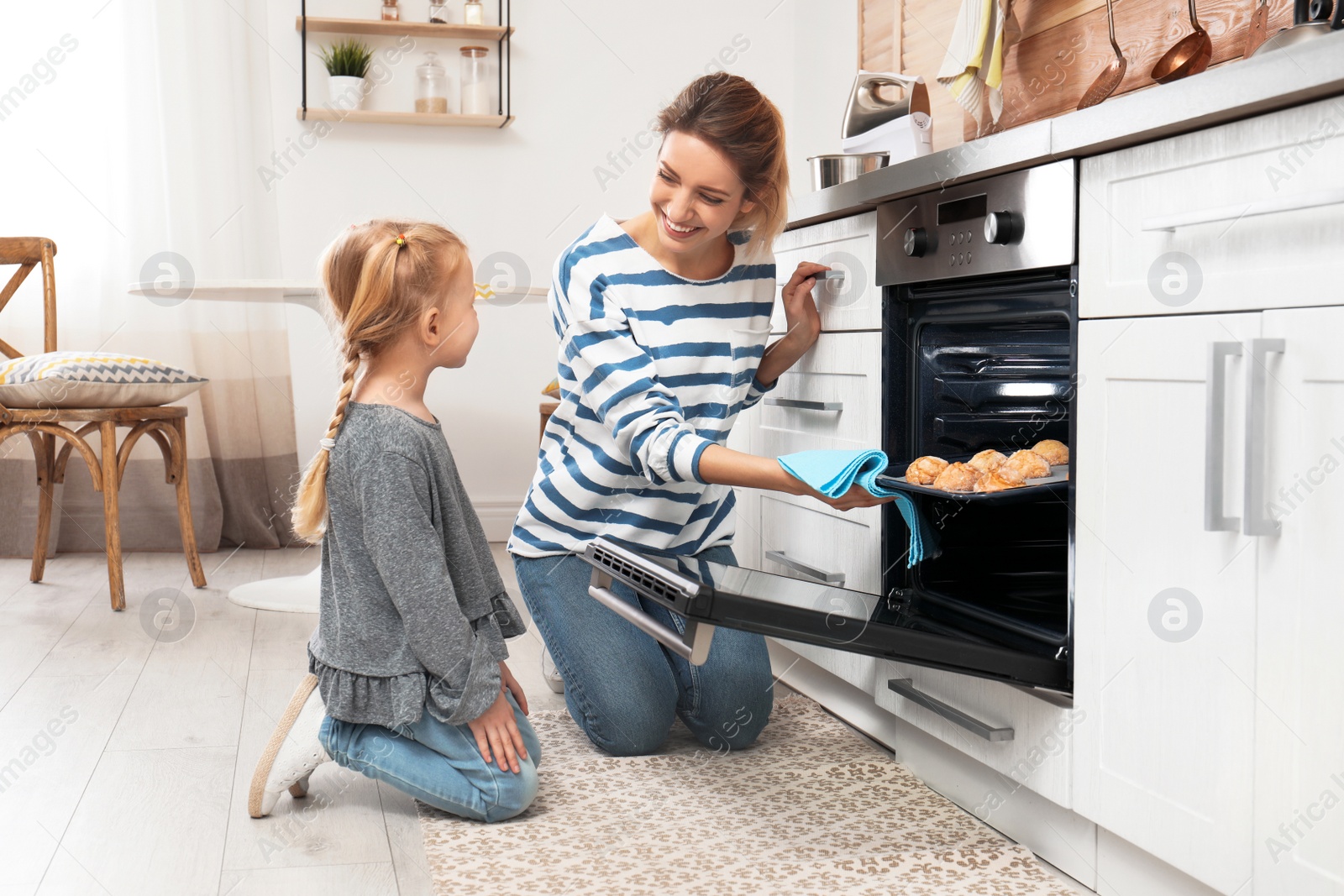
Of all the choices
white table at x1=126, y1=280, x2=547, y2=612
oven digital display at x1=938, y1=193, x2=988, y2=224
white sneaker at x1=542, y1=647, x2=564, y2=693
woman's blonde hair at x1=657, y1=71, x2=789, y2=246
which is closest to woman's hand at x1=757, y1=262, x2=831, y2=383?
woman's blonde hair at x1=657, y1=71, x2=789, y2=246

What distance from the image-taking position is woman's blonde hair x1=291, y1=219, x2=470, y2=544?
4.62ft

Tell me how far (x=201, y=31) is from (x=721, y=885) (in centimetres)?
303

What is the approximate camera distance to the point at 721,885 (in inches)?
49.3

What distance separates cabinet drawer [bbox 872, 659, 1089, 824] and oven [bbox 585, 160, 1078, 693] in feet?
0.20

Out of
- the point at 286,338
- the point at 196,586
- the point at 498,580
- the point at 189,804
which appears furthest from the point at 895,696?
the point at 286,338

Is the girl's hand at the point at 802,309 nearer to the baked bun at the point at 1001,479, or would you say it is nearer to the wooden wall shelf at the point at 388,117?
the baked bun at the point at 1001,479

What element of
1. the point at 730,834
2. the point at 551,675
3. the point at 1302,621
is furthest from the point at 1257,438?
the point at 551,675

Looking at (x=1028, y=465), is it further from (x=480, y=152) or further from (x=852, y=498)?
(x=480, y=152)

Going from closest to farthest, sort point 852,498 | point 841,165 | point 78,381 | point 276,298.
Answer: point 852,498 → point 841,165 → point 78,381 → point 276,298

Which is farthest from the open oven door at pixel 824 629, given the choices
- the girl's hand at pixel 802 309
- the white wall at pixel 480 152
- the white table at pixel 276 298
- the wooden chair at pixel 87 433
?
the white wall at pixel 480 152

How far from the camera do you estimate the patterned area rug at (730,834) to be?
49.6 inches

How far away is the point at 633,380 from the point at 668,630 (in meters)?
0.38

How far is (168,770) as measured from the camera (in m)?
1.58

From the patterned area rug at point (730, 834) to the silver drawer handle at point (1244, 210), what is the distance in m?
0.75
